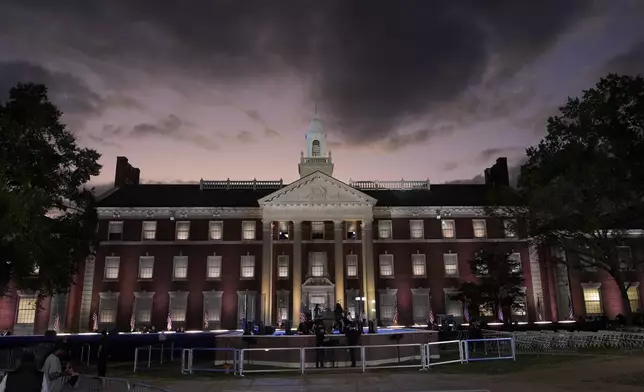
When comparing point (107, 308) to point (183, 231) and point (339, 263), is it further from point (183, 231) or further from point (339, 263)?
point (339, 263)

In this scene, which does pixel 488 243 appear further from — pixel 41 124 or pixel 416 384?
pixel 41 124

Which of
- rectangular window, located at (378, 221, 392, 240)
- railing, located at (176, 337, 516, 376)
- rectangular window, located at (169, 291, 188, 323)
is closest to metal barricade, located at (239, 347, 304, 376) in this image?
railing, located at (176, 337, 516, 376)

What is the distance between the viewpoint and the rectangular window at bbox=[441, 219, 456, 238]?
51.2m

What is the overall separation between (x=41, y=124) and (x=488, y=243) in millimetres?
40964

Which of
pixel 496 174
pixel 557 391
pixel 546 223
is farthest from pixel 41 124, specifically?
pixel 496 174

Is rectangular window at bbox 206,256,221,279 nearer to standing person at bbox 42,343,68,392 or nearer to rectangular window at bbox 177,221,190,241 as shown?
rectangular window at bbox 177,221,190,241

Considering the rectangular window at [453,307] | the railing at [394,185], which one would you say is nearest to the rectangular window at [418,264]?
the rectangular window at [453,307]

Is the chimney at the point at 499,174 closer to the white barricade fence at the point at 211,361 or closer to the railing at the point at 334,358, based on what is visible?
the railing at the point at 334,358

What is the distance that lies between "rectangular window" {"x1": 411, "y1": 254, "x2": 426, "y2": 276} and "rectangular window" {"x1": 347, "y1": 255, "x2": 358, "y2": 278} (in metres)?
5.72

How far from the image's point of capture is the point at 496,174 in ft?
198

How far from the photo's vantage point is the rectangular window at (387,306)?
4834 centimetres

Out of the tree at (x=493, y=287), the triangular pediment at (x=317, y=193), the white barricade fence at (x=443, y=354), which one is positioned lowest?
the white barricade fence at (x=443, y=354)

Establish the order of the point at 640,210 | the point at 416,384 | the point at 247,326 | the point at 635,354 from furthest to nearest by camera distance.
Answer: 1. the point at 640,210
2. the point at 247,326
3. the point at 635,354
4. the point at 416,384

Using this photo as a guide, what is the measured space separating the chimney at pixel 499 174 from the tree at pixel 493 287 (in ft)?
52.8
